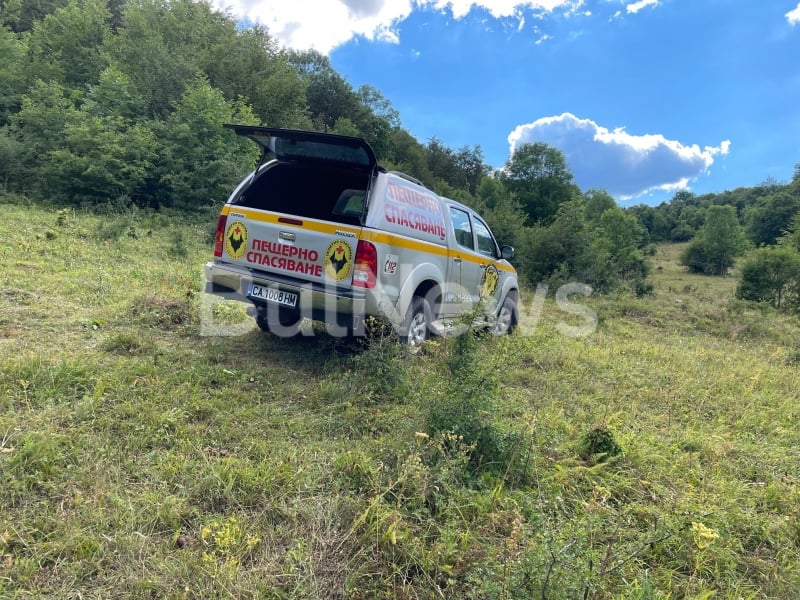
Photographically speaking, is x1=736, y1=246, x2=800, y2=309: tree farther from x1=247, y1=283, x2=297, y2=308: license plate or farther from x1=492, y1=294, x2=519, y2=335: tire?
x1=247, y1=283, x2=297, y2=308: license plate

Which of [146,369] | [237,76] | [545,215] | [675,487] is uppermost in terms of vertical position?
[237,76]

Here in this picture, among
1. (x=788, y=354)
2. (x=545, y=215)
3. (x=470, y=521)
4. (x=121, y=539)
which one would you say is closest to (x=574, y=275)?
(x=788, y=354)

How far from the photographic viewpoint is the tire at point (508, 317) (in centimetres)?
670

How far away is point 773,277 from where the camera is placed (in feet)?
50.7

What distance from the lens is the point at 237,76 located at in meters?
24.0

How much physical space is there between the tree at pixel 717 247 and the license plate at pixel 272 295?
140 feet

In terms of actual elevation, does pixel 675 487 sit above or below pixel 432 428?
below

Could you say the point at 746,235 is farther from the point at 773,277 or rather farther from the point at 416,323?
the point at 416,323

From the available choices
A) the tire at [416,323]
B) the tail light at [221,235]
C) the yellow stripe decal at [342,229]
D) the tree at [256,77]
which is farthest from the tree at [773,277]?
the tree at [256,77]

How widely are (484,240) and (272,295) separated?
11.1ft

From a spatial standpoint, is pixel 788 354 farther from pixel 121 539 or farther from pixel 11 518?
pixel 11 518

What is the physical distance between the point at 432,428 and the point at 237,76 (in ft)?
88.0

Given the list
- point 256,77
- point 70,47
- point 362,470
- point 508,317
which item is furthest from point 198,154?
point 362,470

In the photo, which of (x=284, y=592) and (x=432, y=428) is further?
(x=432, y=428)
